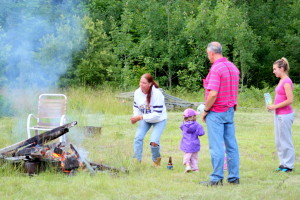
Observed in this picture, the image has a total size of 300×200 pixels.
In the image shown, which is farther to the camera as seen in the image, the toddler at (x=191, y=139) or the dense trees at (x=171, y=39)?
the dense trees at (x=171, y=39)

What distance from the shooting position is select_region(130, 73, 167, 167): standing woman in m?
6.44

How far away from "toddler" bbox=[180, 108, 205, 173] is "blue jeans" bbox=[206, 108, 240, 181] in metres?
0.79

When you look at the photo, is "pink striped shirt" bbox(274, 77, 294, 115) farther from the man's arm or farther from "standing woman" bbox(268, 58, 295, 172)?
the man's arm

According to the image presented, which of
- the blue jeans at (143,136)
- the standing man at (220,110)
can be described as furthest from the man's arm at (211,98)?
the blue jeans at (143,136)

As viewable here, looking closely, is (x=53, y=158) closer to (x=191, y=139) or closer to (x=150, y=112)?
(x=150, y=112)

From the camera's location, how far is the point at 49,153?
5.97m

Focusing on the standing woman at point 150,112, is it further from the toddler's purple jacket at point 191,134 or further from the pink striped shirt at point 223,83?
the pink striped shirt at point 223,83

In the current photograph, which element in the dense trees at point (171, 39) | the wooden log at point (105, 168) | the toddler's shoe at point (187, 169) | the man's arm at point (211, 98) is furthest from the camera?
the dense trees at point (171, 39)

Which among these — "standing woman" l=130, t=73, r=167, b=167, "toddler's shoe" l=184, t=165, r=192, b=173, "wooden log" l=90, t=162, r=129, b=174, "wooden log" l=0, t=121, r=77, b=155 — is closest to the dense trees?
"wooden log" l=0, t=121, r=77, b=155

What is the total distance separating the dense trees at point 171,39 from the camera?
20.0 meters

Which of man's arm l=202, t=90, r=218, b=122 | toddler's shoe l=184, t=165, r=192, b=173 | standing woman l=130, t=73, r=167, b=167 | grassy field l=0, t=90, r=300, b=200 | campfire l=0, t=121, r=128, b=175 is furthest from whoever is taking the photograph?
standing woman l=130, t=73, r=167, b=167

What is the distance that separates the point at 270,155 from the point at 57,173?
3578 mm

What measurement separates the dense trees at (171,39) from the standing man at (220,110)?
12864 mm

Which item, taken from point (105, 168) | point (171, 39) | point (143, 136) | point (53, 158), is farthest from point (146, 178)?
point (171, 39)
